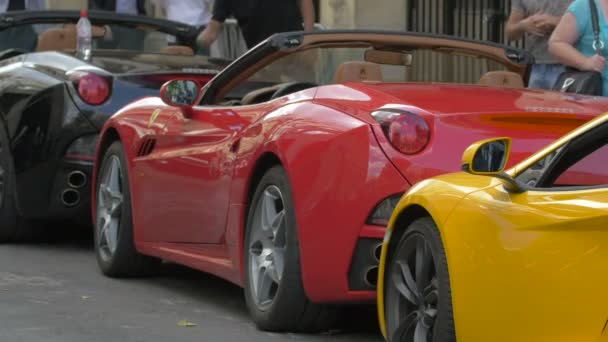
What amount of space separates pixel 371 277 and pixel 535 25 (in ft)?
16.0

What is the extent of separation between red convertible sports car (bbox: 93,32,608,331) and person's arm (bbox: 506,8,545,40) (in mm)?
2619

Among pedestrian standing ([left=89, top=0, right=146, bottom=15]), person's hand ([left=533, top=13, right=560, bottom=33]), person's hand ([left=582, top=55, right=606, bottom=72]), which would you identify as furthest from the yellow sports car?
pedestrian standing ([left=89, top=0, right=146, bottom=15])

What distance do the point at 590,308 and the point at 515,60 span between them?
3.91 meters

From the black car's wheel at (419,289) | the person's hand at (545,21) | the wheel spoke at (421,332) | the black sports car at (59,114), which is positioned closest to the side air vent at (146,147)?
the black sports car at (59,114)

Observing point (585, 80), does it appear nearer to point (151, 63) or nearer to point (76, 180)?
point (151, 63)

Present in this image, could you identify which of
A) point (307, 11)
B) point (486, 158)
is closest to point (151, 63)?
point (307, 11)

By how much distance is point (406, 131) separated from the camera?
691 cm

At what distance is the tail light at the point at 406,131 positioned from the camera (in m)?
6.89

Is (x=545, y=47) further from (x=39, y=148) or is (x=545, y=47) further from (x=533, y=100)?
(x=533, y=100)

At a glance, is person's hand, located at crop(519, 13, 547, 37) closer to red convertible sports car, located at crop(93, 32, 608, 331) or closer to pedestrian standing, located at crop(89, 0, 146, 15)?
red convertible sports car, located at crop(93, 32, 608, 331)

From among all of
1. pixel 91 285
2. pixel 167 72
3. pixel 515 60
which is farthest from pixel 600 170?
pixel 167 72

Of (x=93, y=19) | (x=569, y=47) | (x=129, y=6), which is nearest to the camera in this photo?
(x=569, y=47)

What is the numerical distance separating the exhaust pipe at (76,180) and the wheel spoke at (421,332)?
16.3 ft

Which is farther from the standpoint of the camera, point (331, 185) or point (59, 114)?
point (59, 114)
